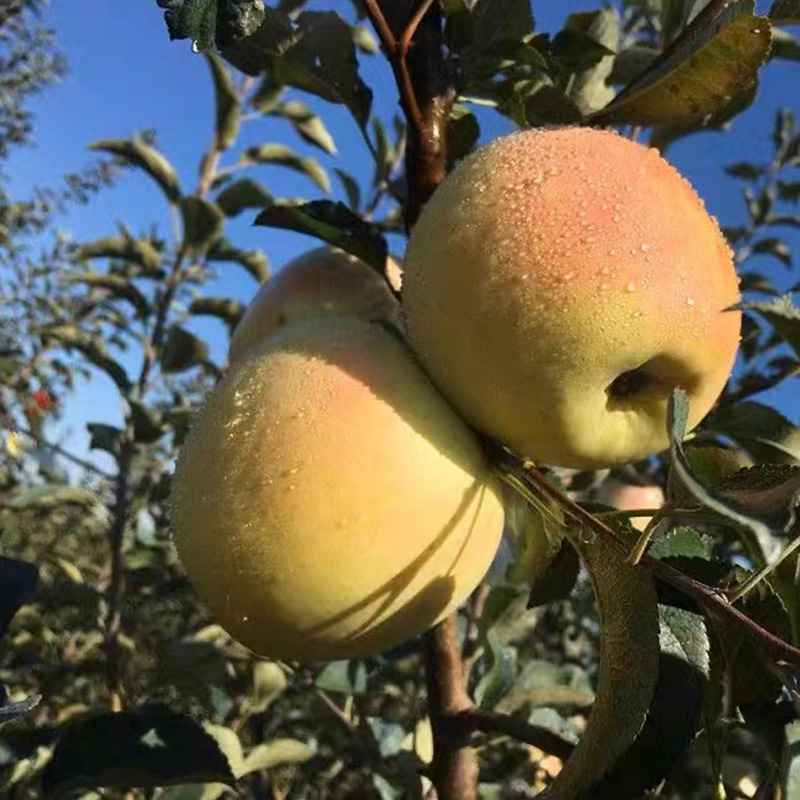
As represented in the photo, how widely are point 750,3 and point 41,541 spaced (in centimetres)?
445

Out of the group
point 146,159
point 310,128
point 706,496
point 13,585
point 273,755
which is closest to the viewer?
point 706,496

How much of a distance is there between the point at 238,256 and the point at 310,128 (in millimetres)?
420

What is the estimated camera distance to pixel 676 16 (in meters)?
1.01

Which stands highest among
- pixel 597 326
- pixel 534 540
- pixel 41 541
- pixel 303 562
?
pixel 597 326

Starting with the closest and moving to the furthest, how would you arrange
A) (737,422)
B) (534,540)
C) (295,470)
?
1. (295,470)
2. (534,540)
3. (737,422)

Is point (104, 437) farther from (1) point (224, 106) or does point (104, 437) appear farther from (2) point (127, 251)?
(1) point (224, 106)

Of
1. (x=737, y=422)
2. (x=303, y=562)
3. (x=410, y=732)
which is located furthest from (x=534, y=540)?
(x=410, y=732)

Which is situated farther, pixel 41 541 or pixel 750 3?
pixel 41 541

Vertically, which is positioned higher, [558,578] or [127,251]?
[558,578]

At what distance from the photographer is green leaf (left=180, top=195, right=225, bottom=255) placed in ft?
6.70

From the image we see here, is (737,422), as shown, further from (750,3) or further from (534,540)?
(750,3)

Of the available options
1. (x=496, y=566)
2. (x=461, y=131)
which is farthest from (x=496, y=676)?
(x=461, y=131)

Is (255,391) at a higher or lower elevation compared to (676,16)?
lower

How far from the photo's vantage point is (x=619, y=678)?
652 millimetres
